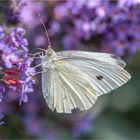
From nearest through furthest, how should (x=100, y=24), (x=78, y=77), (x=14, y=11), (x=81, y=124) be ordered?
1. (x=78, y=77)
2. (x=14, y=11)
3. (x=100, y=24)
4. (x=81, y=124)

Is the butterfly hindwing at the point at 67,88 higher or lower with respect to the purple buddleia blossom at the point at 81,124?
higher

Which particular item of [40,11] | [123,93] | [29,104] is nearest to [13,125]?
[29,104]

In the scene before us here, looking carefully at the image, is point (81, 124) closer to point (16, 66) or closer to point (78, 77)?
point (78, 77)

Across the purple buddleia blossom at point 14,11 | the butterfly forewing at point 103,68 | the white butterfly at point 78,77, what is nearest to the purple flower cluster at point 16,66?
the white butterfly at point 78,77

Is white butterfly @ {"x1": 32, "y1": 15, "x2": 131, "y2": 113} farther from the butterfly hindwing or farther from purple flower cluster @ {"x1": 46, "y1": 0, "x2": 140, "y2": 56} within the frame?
purple flower cluster @ {"x1": 46, "y1": 0, "x2": 140, "y2": 56}

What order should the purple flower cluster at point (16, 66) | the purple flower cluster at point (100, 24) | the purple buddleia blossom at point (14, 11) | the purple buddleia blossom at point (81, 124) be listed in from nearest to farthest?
the purple flower cluster at point (16, 66)
the purple buddleia blossom at point (14, 11)
the purple flower cluster at point (100, 24)
the purple buddleia blossom at point (81, 124)

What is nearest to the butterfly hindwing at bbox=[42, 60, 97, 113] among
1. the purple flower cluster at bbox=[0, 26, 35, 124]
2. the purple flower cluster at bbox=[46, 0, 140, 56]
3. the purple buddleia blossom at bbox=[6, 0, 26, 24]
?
the purple flower cluster at bbox=[0, 26, 35, 124]

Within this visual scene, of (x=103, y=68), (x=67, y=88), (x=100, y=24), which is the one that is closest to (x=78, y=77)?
(x=67, y=88)

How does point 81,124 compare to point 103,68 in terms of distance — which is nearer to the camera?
point 103,68

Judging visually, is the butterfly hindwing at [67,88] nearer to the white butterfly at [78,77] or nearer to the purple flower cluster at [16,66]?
the white butterfly at [78,77]
